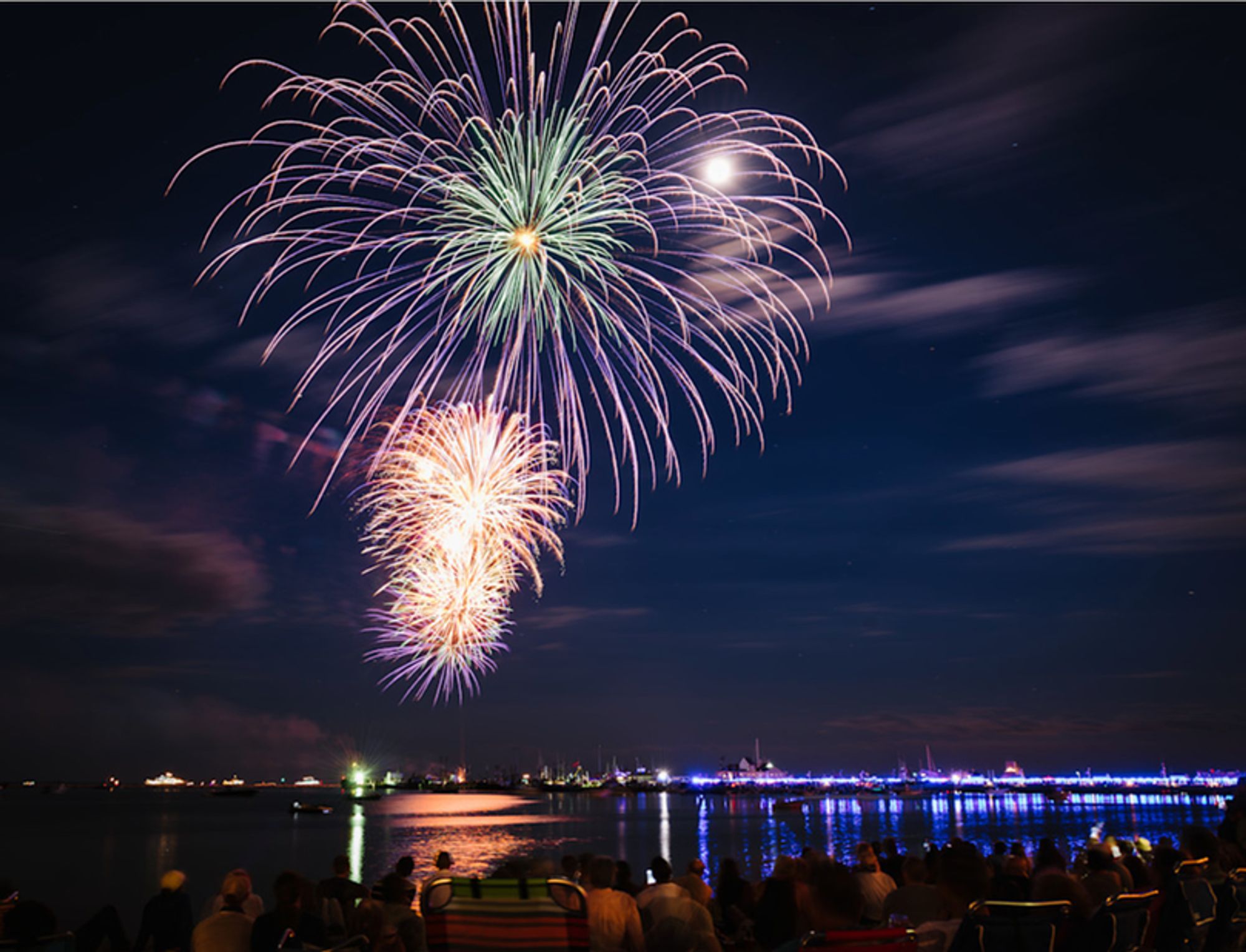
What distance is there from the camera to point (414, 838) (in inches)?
3986

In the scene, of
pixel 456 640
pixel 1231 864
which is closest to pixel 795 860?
pixel 1231 864

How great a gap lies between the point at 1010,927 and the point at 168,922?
767cm

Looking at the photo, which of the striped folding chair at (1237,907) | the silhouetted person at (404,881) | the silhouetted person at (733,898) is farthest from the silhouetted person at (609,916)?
the striped folding chair at (1237,907)

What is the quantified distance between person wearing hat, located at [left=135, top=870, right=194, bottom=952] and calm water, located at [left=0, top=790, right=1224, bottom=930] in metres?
40.7

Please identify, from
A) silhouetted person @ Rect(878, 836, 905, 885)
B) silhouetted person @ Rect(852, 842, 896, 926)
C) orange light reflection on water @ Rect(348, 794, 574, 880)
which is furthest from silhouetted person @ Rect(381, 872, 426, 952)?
orange light reflection on water @ Rect(348, 794, 574, 880)

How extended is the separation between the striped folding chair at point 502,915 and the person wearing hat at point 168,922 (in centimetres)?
543

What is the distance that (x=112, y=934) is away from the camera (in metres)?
10.1

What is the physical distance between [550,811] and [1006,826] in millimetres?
93077

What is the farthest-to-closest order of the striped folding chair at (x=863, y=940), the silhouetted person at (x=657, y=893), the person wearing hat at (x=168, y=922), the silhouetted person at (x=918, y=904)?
the person wearing hat at (x=168, y=922) → the silhouetted person at (x=657, y=893) → the silhouetted person at (x=918, y=904) → the striped folding chair at (x=863, y=940)

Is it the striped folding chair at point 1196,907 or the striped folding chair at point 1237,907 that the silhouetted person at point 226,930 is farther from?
the striped folding chair at point 1237,907

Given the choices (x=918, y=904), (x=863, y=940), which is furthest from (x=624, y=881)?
(x=863, y=940)

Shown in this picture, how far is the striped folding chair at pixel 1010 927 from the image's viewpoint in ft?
19.5

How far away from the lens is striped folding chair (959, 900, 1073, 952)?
596cm

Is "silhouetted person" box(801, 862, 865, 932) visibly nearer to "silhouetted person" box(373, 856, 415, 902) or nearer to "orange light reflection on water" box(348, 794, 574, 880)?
"silhouetted person" box(373, 856, 415, 902)
